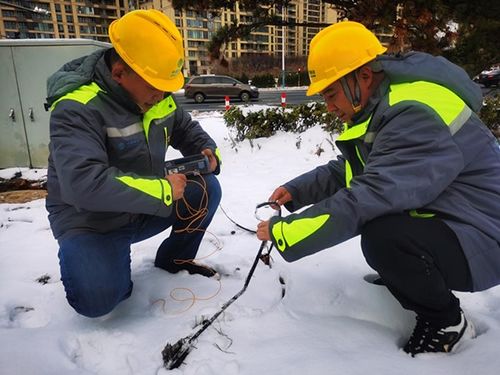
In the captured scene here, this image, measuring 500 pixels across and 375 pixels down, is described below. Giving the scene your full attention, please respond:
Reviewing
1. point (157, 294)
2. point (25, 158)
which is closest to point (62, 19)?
point (25, 158)

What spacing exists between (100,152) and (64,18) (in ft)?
222

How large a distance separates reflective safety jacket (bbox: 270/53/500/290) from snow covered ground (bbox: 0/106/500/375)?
356mm

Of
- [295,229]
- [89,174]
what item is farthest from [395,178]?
[89,174]

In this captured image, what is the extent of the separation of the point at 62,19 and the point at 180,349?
6817 cm

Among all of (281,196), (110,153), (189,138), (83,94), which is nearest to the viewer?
(83,94)

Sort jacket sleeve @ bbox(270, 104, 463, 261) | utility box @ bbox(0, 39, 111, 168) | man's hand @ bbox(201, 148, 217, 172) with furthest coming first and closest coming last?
1. utility box @ bbox(0, 39, 111, 168)
2. man's hand @ bbox(201, 148, 217, 172)
3. jacket sleeve @ bbox(270, 104, 463, 261)

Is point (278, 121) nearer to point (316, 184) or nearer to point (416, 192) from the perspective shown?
point (316, 184)

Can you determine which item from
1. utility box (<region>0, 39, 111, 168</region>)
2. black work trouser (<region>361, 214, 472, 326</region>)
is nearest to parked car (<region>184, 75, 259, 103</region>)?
utility box (<region>0, 39, 111, 168</region>)

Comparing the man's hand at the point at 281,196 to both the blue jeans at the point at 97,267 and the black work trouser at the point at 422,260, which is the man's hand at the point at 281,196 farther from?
the blue jeans at the point at 97,267

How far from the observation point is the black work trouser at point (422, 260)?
1.25 meters

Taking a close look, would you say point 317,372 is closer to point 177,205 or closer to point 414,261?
point 414,261

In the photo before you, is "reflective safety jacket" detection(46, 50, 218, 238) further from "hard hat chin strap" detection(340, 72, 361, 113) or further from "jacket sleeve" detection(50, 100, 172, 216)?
"hard hat chin strap" detection(340, 72, 361, 113)

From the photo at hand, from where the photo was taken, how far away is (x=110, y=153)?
1.65 meters

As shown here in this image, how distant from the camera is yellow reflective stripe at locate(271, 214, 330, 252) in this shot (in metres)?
1.29
